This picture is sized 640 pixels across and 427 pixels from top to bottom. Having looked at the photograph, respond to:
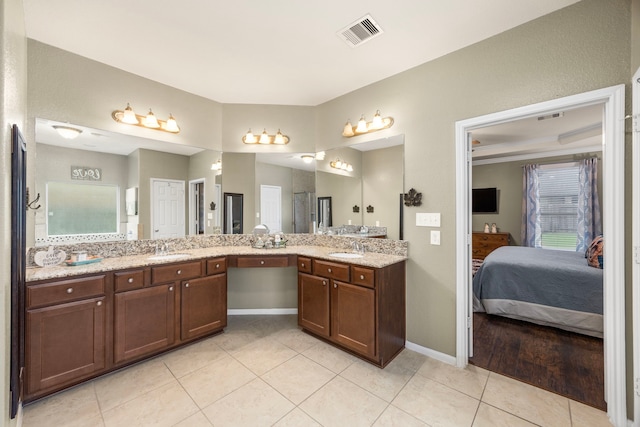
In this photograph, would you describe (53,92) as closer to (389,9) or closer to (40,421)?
(40,421)

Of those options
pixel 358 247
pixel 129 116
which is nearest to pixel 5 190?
pixel 129 116

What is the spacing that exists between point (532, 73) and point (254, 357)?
3.26 m

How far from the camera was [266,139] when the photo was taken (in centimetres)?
339

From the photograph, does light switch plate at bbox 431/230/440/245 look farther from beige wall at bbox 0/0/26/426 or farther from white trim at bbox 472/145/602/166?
white trim at bbox 472/145/602/166

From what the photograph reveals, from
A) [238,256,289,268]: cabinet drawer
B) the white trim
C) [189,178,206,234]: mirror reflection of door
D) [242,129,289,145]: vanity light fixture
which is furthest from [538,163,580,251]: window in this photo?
[189,178,206,234]: mirror reflection of door

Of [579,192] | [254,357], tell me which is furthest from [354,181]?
[579,192]

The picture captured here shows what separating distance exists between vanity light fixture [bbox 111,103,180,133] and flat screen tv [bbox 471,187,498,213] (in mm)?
6266

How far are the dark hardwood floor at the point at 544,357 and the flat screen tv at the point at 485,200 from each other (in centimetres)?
377

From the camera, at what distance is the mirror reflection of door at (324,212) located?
10.9 ft

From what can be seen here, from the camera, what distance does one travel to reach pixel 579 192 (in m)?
5.13

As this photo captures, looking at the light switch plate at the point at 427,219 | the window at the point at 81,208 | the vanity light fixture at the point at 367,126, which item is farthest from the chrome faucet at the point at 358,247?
the window at the point at 81,208

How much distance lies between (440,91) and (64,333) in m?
3.59

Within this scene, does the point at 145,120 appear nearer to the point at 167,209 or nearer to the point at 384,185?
the point at 167,209

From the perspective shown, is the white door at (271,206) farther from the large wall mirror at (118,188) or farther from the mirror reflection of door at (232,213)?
the large wall mirror at (118,188)
